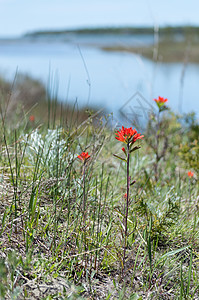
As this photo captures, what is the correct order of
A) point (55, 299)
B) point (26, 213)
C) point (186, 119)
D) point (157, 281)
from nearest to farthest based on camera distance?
point (55, 299), point (157, 281), point (26, 213), point (186, 119)

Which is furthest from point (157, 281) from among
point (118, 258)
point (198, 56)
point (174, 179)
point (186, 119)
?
point (198, 56)

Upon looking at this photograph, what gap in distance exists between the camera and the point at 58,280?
1.54 meters

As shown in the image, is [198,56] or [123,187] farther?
[198,56]

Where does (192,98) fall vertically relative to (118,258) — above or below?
above

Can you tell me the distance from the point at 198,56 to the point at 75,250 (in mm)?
28402

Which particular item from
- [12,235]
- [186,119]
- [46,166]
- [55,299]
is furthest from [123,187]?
[186,119]

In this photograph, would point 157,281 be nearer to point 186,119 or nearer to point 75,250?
point 75,250

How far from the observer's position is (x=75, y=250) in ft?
5.58

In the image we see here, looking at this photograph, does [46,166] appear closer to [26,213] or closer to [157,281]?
[26,213]

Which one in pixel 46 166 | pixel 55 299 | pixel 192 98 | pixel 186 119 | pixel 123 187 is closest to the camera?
pixel 55 299

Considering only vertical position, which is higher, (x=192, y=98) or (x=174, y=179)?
(x=192, y=98)

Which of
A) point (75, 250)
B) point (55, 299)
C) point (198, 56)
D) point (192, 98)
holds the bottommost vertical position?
point (55, 299)

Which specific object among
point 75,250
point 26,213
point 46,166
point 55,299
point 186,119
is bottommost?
point 55,299

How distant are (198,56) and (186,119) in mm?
26012
